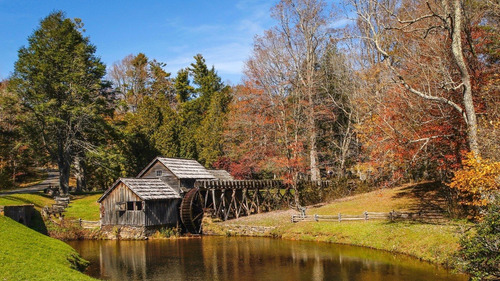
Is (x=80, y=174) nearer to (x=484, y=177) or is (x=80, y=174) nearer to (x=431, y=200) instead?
(x=431, y=200)

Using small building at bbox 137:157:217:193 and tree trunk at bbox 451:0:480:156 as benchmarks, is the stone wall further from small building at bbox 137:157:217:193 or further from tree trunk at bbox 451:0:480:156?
tree trunk at bbox 451:0:480:156

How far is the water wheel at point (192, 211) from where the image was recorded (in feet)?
110

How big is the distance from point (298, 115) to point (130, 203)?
16.7m

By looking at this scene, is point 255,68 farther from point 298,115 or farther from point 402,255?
point 402,255

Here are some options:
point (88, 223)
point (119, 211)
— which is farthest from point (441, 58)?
point (88, 223)

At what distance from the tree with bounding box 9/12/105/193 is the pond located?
63.1 feet

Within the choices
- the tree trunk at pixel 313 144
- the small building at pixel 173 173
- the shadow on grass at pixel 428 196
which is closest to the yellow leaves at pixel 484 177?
the shadow on grass at pixel 428 196

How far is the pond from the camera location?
18.3m

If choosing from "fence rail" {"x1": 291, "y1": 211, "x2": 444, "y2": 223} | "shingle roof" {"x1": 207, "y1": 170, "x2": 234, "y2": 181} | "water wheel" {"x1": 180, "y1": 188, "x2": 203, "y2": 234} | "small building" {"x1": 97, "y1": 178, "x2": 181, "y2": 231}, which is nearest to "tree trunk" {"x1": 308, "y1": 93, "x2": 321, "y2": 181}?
"shingle roof" {"x1": 207, "y1": 170, "x2": 234, "y2": 181}

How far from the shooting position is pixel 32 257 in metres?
15.9

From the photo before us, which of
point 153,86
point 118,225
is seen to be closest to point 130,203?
point 118,225

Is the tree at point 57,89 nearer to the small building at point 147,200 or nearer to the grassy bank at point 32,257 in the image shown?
the small building at point 147,200

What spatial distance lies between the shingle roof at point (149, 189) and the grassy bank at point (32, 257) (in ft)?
37.8

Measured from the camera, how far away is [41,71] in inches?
1725
